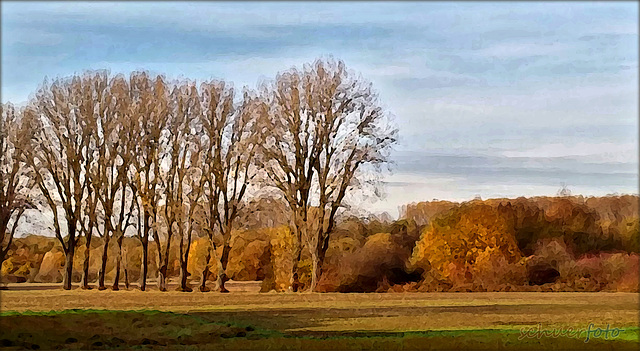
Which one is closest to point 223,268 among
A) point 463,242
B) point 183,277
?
point 183,277

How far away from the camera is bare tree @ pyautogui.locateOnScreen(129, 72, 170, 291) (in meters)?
32.4

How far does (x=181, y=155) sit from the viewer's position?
3309 cm

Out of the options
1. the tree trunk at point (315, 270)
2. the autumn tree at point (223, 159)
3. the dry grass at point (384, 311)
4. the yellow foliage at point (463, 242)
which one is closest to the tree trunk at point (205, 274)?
the autumn tree at point (223, 159)

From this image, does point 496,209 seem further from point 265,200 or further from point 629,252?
point 265,200

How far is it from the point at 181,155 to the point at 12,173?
262 inches

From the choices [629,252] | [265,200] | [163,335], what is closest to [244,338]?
[163,335]

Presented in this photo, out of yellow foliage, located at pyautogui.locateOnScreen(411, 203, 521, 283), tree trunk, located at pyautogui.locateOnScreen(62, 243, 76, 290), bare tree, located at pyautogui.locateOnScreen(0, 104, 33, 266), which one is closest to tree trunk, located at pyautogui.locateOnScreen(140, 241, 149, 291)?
tree trunk, located at pyautogui.locateOnScreen(62, 243, 76, 290)

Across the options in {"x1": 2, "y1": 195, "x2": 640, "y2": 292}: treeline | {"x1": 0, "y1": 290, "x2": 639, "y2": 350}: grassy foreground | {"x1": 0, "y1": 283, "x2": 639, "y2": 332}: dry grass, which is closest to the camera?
{"x1": 0, "y1": 290, "x2": 639, "y2": 350}: grassy foreground

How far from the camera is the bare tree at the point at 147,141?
32.4m

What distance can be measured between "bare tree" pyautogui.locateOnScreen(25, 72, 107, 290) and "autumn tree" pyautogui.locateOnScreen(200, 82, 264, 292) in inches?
177

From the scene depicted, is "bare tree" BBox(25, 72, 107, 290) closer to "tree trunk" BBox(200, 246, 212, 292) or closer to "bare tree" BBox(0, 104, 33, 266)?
"bare tree" BBox(0, 104, 33, 266)

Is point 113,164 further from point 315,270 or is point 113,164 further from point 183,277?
point 315,270

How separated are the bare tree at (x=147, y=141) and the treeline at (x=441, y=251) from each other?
1.97 meters

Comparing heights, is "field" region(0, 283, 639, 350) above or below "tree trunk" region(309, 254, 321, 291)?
below
